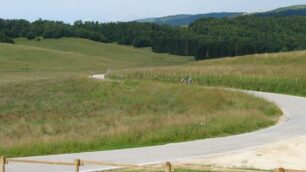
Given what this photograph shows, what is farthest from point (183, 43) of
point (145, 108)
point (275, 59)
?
point (145, 108)

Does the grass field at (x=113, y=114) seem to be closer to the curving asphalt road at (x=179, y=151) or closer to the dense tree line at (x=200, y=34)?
the curving asphalt road at (x=179, y=151)

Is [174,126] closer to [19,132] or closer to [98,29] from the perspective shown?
[19,132]

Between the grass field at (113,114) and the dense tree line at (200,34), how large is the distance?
8666cm

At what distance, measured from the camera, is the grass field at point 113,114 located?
21.3 m

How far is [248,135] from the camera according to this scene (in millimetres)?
23094

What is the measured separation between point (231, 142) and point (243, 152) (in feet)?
8.46

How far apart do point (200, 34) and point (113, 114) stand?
146199mm

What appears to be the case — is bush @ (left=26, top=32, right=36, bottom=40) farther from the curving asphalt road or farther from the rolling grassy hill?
the curving asphalt road

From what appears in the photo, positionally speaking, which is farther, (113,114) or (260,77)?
(260,77)

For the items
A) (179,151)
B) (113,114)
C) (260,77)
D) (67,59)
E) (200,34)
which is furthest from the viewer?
(200,34)

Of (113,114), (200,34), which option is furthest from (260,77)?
(200,34)

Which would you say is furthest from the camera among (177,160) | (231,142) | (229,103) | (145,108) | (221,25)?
(221,25)

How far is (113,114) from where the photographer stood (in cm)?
3509

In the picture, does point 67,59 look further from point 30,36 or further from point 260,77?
point 260,77
